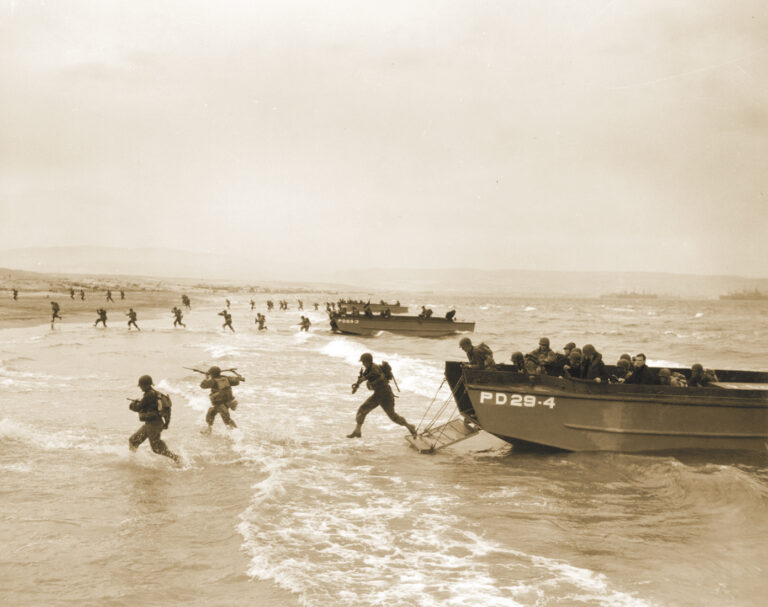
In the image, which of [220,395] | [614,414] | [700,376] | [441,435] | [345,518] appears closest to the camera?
[345,518]

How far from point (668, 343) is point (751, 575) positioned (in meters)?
40.0

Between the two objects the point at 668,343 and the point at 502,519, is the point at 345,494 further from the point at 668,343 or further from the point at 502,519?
the point at 668,343

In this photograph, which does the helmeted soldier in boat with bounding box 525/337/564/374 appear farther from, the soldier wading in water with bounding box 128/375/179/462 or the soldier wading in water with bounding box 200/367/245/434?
the soldier wading in water with bounding box 128/375/179/462

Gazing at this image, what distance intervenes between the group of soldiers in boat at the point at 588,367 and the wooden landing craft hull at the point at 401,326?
26.1m

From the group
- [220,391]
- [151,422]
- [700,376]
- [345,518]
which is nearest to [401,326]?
[220,391]

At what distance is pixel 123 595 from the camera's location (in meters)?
5.32

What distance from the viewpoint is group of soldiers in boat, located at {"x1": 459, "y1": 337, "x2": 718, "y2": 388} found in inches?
402

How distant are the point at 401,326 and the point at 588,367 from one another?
27.1 metres

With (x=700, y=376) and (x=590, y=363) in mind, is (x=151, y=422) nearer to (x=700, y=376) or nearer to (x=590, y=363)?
(x=590, y=363)

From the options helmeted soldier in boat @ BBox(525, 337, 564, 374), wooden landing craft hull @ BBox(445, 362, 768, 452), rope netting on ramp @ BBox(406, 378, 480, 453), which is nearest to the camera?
wooden landing craft hull @ BBox(445, 362, 768, 452)

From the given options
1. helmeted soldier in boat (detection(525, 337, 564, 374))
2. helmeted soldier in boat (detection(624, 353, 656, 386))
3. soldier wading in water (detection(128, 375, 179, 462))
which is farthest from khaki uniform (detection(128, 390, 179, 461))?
helmeted soldier in boat (detection(624, 353, 656, 386))

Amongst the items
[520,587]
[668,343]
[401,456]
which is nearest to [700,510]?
[520,587]

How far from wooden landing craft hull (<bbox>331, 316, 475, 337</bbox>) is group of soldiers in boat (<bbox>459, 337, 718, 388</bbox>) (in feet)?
85.7

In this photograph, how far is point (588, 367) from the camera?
Answer: 1027 cm
